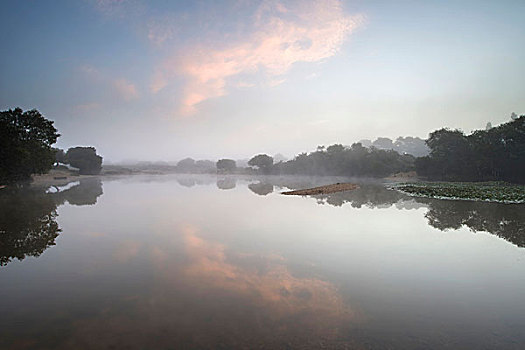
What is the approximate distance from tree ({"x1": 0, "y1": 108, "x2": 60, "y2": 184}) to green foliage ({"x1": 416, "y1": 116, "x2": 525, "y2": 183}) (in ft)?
222

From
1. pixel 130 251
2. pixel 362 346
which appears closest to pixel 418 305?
pixel 362 346

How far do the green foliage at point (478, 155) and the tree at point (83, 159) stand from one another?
91.3 meters

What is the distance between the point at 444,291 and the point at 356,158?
77.5 m

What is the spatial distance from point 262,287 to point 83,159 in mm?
95991

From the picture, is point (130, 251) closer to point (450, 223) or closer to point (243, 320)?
point (243, 320)

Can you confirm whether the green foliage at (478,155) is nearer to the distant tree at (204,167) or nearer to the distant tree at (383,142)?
the distant tree at (204,167)

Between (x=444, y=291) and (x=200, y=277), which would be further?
(x=200, y=277)

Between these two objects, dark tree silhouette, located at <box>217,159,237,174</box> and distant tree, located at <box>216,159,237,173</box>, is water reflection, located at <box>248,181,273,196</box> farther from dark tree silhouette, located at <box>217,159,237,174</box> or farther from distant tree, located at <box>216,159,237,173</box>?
distant tree, located at <box>216,159,237,173</box>

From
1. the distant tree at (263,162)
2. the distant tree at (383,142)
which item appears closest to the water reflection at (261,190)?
the distant tree at (263,162)

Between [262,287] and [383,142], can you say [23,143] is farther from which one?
[383,142]

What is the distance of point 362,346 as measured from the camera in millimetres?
4293

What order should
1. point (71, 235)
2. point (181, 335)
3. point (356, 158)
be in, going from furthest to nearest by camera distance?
point (356, 158), point (71, 235), point (181, 335)

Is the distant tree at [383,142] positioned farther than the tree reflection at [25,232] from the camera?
Yes

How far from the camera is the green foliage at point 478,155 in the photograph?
147ft
